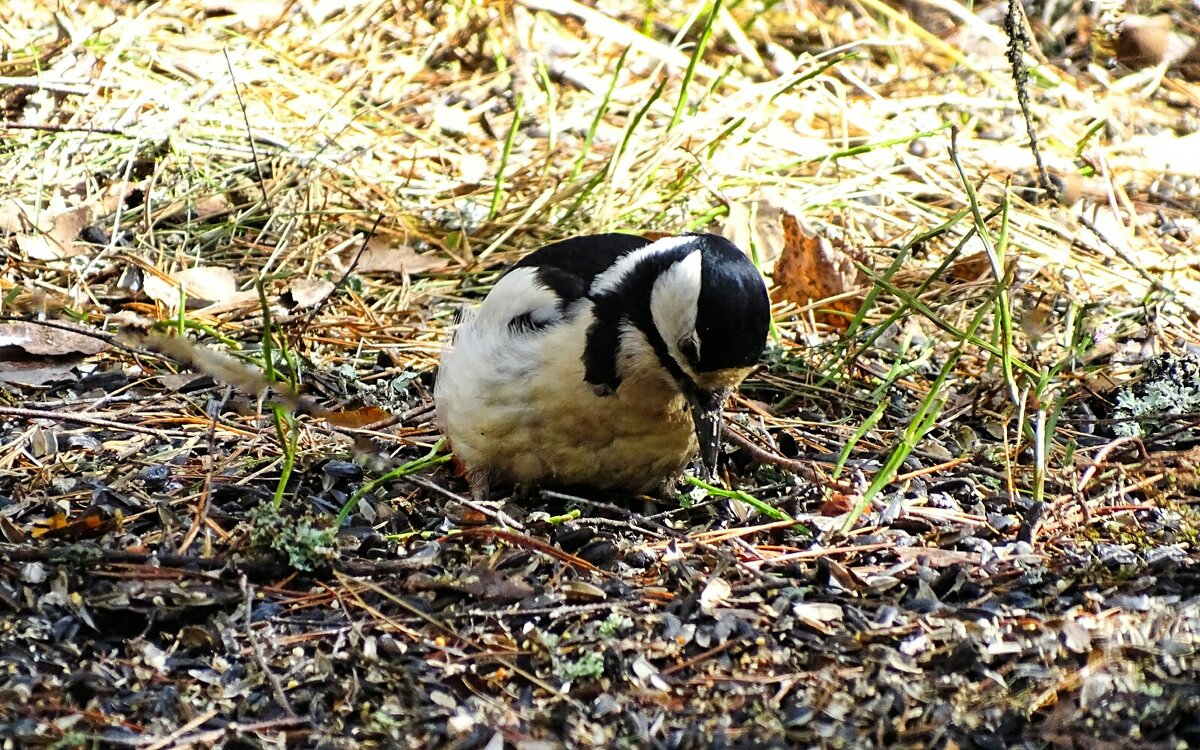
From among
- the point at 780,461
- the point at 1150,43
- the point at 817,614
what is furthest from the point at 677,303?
the point at 1150,43

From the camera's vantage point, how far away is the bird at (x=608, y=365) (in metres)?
3.62

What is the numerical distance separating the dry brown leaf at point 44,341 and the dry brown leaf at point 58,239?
1.79ft

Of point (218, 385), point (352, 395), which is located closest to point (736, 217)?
point (352, 395)

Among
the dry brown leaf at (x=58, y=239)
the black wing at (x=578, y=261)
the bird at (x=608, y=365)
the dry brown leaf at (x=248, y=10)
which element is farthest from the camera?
the dry brown leaf at (x=248, y=10)

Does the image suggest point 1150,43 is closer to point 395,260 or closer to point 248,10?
point 395,260

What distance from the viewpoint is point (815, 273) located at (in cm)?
532

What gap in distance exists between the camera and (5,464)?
391cm

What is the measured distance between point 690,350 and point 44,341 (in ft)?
7.72

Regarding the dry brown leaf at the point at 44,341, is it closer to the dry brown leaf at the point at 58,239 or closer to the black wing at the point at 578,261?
Result: the dry brown leaf at the point at 58,239

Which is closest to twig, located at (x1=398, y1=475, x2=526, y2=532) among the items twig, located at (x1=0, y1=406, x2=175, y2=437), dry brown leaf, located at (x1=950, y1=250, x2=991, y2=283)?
twig, located at (x1=0, y1=406, x2=175, y2=437)

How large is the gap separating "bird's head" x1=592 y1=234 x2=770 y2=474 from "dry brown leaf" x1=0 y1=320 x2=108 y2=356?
1.91 metres

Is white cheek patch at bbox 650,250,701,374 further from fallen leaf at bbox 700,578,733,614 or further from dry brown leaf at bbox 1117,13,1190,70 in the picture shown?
dry brown leaf at bbox 1117,13,1190,70

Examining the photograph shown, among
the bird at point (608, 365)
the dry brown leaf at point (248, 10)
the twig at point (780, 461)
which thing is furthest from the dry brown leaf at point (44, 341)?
the dry brown leaf at point (248, 10)

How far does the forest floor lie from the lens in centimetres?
295
